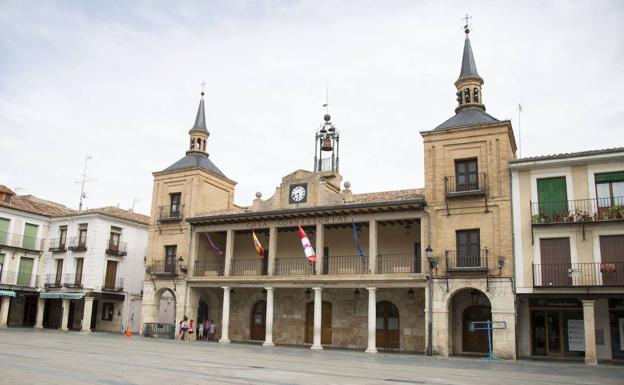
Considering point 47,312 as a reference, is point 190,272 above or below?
above

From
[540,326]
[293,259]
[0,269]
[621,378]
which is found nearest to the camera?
[621,378]

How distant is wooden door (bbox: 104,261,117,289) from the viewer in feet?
120

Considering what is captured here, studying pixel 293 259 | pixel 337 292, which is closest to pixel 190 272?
pixel 293 259

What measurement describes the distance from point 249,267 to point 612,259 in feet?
59.0

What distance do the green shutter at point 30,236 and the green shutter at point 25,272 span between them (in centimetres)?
86

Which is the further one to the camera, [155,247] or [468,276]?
[155,247]

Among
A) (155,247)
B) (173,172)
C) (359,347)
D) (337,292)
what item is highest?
(173,172)

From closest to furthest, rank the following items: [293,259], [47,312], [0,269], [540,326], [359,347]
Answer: [540,326] < [359,347] < [293,259] < [0,269] < [47,312]

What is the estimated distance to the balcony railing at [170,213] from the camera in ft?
105

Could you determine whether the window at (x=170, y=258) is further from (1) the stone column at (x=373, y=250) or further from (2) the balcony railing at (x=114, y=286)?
(1) the stone column at (x=373, y=250)

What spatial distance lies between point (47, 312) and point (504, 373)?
34.8 meters

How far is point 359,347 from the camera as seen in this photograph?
27.9 metres

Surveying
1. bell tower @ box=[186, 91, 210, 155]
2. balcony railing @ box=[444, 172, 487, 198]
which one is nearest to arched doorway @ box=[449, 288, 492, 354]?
balcony railing @ box=[444, 172, 487, 198]

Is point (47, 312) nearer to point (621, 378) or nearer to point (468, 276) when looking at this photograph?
point (468, 276)
